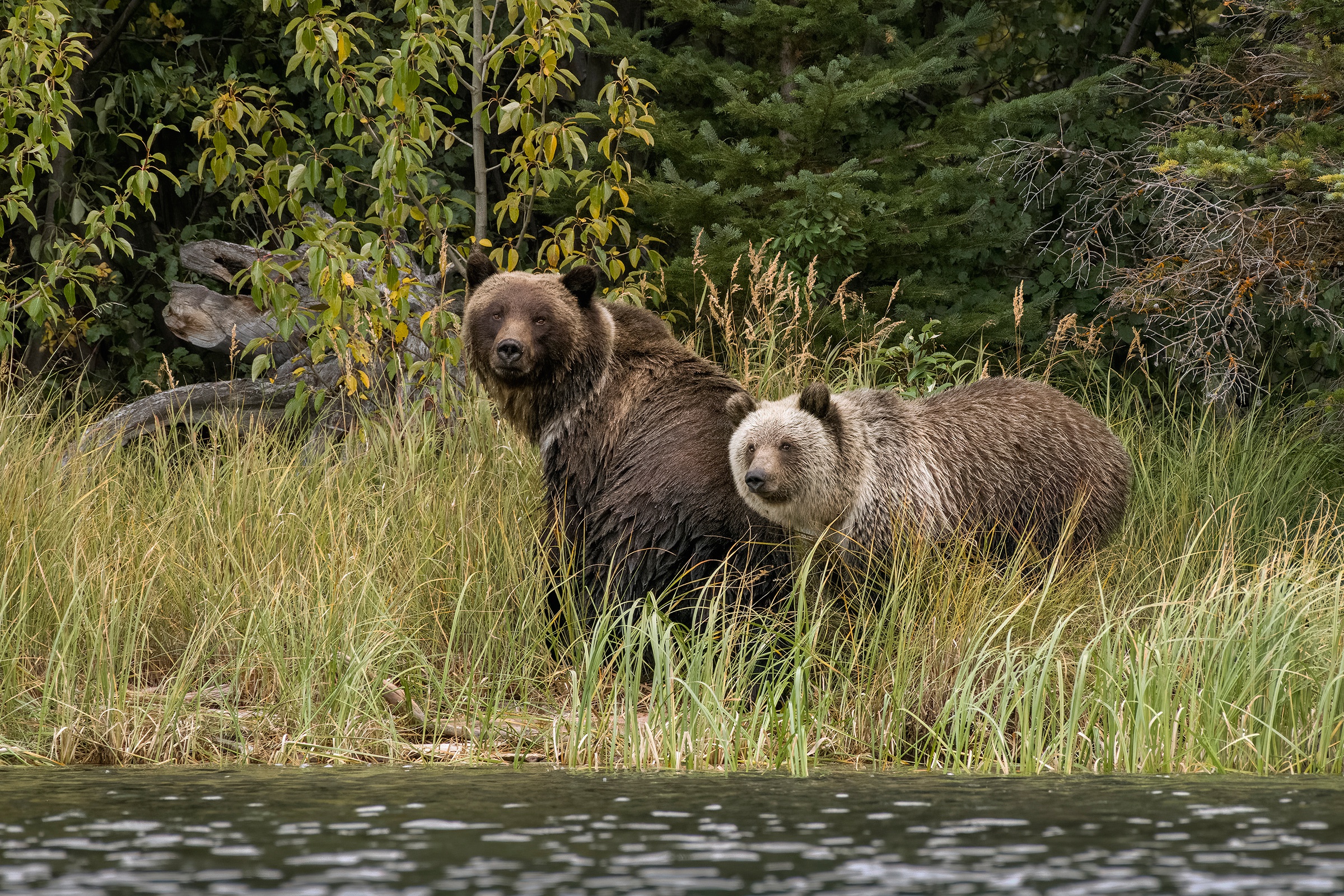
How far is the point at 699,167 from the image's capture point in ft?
33.9

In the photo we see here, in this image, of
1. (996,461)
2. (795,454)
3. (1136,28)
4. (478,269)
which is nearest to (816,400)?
(795,454)

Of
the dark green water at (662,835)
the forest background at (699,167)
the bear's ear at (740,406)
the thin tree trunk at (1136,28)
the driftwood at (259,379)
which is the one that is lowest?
the dark green water at (662,835)

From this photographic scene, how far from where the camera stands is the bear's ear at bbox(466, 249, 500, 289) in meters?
6.48

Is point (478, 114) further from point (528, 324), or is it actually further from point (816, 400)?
point (816, 400)

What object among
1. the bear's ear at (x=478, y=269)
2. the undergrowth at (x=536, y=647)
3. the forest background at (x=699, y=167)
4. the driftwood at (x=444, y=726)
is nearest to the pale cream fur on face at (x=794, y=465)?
the undergrowth at (x=536, y=647)

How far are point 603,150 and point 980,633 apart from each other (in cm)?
356

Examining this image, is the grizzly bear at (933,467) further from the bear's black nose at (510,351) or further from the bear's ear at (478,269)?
the bear's ear at (478,269)

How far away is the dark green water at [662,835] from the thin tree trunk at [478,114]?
4.74m

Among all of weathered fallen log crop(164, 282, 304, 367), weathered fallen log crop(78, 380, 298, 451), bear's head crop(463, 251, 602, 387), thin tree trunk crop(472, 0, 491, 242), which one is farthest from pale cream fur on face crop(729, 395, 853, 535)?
weathered fallen log crop(164, 282, 304, 367)

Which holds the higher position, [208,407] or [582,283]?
[582,283]

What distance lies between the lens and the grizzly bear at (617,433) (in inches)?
231

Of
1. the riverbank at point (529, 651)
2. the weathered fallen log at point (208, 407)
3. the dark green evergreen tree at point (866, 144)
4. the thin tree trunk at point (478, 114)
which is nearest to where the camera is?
the riverbank at point (529, 651)

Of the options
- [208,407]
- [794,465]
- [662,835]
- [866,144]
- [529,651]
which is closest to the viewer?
[662,835]

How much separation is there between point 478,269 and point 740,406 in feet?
4.81
